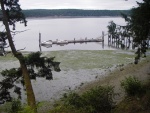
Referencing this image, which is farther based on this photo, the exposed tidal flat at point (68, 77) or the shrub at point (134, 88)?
the exposed tidal flat at point (68, 77)

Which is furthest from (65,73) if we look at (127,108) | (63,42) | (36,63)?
(63,42)

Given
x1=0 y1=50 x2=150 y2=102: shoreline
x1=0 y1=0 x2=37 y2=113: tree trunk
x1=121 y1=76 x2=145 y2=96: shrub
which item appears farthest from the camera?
x1=0 y1=50 x2=150 y2=102: shoreline

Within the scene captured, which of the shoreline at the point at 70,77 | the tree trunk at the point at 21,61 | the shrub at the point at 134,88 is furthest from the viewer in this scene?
the shoreline at the point at 70,77

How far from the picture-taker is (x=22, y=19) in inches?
519

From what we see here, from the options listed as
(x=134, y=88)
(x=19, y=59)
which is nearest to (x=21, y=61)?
(x=19, y=59)

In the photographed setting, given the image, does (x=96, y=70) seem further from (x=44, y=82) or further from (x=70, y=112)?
(x=70, y=112)

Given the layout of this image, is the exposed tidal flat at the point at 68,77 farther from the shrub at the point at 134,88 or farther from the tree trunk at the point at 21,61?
the shrub at the point at 134,88

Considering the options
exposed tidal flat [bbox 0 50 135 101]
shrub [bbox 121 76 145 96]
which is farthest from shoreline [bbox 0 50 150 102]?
shrub [bbox 121 76 145 96]

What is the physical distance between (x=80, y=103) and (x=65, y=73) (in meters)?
19.2

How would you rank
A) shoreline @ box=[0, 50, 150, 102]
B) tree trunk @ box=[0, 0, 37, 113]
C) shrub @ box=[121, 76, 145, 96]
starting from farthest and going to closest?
shoreline @ box=[0, 50, 150, 102] → shrub @ box=[121, 76, 145, 96] → tree trunk @ box=[0, 0, 37, 113]

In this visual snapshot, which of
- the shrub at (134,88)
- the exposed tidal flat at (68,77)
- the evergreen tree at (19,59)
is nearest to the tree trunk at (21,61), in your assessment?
the evergreen tree at (19,59)

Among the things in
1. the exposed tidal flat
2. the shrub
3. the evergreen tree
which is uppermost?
the evergreen tree

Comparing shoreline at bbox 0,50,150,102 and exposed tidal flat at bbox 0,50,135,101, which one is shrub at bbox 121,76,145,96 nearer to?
exposed tidal flat at bbox 0,50,135,101

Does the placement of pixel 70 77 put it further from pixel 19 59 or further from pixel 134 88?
pixel 19 59
